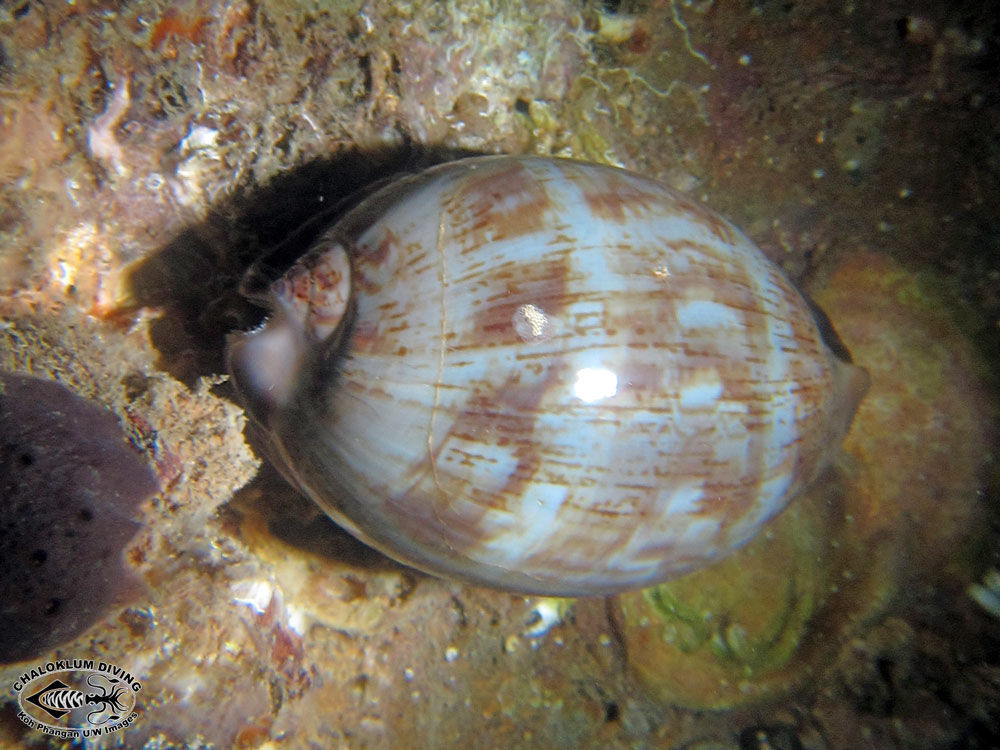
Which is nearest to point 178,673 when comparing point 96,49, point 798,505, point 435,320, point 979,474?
point 435,320

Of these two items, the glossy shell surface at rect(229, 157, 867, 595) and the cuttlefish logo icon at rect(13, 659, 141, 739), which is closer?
the glossy shell surface at rect(229, 157, 867, 595)

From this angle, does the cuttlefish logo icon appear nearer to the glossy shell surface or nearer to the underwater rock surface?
the underwater rock surface

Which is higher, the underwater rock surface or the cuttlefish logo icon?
the underwater rock surface

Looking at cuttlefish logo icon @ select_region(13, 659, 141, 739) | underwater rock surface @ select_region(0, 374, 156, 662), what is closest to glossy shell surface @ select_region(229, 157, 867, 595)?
underwater rock surface @ select_region(0, 374, 156, 662)

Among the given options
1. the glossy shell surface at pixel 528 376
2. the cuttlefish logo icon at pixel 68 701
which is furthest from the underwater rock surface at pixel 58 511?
the glossy shell surface at pixel 528 376

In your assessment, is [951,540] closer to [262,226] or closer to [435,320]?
[435,320]

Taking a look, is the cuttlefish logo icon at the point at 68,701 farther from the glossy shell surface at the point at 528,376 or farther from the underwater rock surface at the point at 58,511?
the glossy shell surface at the point at 528,376

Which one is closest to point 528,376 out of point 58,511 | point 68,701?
point 58,511
